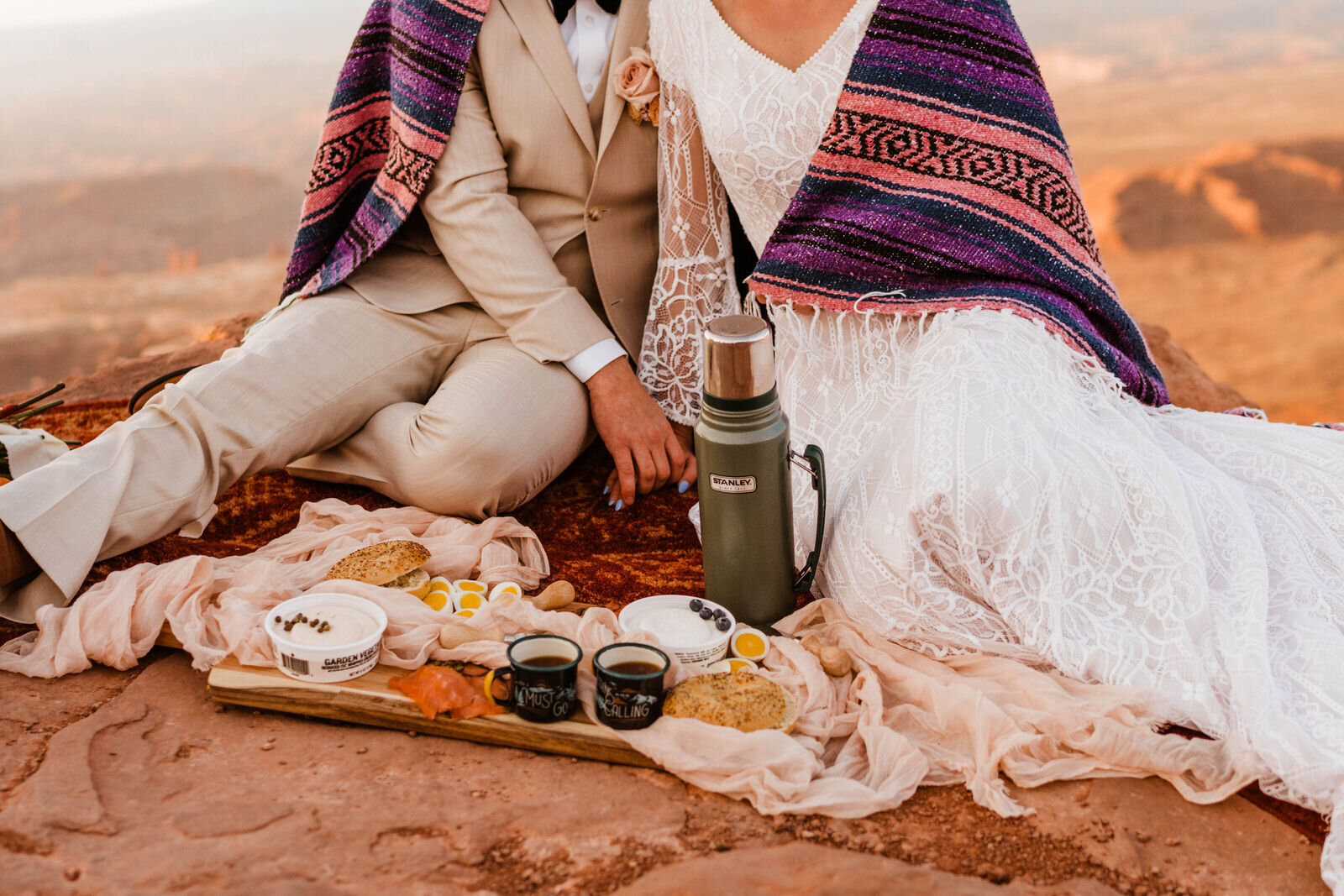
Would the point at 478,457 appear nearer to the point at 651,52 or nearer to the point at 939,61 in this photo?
the point at 651,52

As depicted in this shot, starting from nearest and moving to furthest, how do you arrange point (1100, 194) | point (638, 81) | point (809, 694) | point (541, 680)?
1. point (541, 680)
2. point (809, 694)
3. point (638, 81)
4. point (1100, 194)

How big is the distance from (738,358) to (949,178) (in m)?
0.55

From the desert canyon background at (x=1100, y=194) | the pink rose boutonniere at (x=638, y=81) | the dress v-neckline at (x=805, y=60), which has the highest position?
the dress v-neckline at (x=805, y=60)

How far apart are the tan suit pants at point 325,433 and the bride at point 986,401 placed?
0.53m

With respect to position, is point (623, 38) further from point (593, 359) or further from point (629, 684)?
point (629, 684)

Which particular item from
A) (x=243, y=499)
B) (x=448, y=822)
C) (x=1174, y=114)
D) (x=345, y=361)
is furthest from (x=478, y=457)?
(x=1174, y=114)

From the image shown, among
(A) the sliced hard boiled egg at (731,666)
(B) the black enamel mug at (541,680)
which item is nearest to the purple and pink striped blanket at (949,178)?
(A) the sliced hard boiled egg at (731,666)

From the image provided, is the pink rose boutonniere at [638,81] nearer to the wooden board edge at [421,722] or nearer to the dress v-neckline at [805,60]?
the dress v-neckline at [805,60]

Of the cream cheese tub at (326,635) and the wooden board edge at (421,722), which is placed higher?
the cream cheese tub at (326,635)

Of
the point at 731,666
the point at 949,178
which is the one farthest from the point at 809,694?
the point at 949,178

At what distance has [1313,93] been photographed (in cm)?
808

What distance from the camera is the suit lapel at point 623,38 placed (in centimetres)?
218

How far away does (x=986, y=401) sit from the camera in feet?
5.43

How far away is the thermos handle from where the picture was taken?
1.72m
